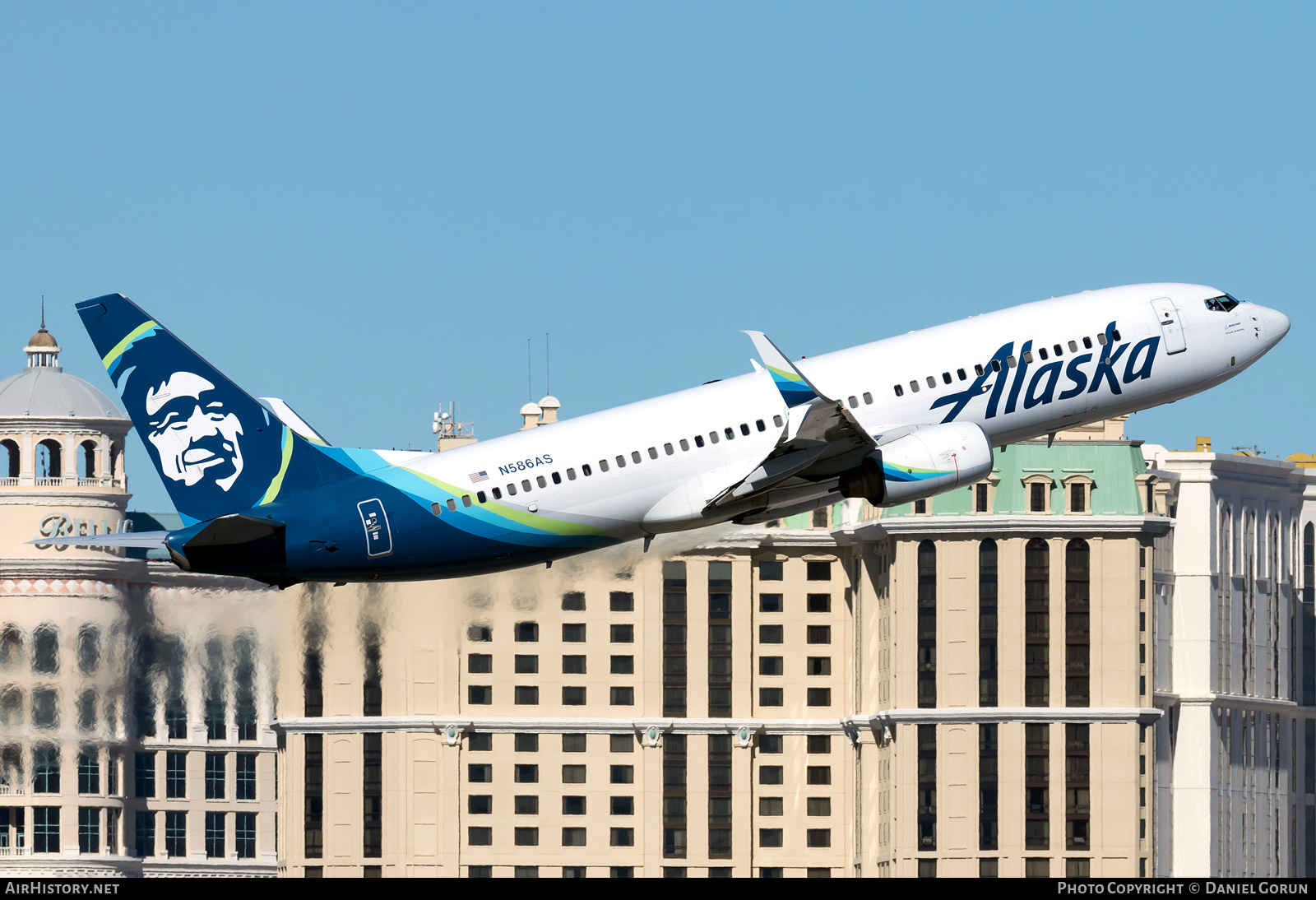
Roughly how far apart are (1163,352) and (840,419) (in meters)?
13.5

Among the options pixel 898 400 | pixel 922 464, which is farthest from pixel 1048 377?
pixel 922 464

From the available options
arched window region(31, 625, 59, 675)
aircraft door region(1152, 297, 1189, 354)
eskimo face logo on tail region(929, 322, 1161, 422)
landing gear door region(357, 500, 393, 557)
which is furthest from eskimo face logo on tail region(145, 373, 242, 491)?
arched window region(31, 625, 59, 675)

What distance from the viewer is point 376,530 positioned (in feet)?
265

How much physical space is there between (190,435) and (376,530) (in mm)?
6790

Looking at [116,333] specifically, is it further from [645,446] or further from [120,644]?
[120,644]

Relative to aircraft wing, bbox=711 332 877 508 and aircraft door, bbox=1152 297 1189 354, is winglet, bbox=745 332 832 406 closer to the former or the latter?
aircraft wing, bbox=711 332 877 508

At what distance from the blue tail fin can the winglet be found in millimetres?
13866

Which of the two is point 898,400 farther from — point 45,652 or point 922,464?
point 45,652

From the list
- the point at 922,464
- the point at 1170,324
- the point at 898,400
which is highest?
the point at 1170,324

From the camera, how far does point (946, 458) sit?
84.9 metres

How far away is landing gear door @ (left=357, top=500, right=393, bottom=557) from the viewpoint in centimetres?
8081

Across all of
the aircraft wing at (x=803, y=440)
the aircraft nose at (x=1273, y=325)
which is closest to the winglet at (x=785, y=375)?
the aircraft wing at (x=803, y=440)

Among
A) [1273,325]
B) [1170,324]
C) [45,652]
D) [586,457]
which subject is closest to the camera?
[586,457]

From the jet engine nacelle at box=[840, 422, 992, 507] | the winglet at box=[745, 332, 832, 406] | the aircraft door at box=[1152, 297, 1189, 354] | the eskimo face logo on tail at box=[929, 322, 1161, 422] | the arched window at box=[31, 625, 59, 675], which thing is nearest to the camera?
the winglet at box=[745, 332, 832, 406]
